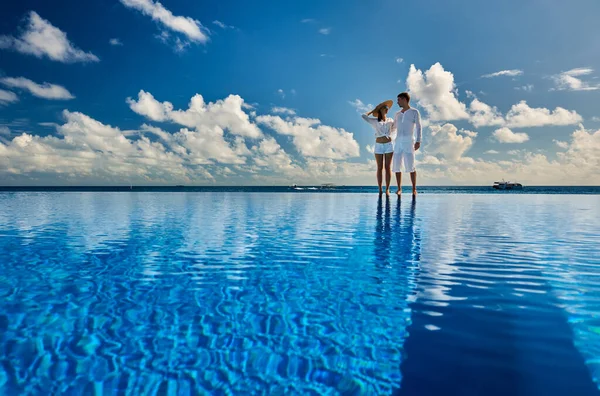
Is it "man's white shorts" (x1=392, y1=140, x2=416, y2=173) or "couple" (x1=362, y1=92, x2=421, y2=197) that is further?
"man's white shorts" (x1=392, y1=140, x2=416, y2=173)

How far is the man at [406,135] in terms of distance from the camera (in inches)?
576

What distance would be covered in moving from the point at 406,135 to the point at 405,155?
83 centimetres

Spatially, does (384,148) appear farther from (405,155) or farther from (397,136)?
(405,155)

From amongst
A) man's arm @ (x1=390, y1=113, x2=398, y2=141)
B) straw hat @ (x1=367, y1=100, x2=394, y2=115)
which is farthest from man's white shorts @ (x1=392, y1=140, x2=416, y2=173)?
straw hat @ (x1=367, y1=100, x2=394, y2=115)

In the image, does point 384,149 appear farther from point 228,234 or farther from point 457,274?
point 457,274

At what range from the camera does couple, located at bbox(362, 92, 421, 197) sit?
1471cm

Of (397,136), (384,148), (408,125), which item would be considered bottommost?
(384,148)

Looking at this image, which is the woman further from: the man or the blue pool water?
the blue pool water

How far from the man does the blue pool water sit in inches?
385

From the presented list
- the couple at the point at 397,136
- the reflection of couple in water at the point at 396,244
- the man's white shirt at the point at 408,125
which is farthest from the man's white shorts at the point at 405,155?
the reflection of couple in water at the point at 396,244

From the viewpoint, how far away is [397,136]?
1518cm

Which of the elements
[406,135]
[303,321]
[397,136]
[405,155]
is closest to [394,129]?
[397,136]

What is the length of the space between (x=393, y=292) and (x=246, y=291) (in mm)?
1420

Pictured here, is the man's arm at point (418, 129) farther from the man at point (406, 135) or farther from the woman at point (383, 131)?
the woman at point (383, 131)
